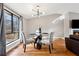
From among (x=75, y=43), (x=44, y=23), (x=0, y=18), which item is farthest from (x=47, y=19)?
(x=0, y=18)

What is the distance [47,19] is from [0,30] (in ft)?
20.7

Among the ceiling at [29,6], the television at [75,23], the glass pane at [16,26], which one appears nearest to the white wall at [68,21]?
the television at [75,23]

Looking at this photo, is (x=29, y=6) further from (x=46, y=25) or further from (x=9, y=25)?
(x=46, y=25)

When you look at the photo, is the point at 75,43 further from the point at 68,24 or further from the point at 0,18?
the point at 68,24

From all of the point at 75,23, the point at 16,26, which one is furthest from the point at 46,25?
the point at 16,26

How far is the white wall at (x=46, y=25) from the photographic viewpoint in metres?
8.27

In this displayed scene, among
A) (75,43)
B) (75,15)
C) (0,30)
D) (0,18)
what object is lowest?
(75,43)

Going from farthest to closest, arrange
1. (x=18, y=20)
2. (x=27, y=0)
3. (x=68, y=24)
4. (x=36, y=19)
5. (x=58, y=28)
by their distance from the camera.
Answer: (x=58, y=28), (x=68, y=24), (x=36, y=19), (x=18, y=20), (x=27, y=0)

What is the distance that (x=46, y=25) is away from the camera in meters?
9.27

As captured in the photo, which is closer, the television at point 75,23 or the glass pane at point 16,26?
the glass pane at point 16,26

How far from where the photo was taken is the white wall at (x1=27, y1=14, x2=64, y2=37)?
27.1ft

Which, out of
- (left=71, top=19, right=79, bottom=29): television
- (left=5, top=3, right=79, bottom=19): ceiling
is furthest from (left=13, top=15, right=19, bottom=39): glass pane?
(left=71, top=19, right=79, bottom=29): television

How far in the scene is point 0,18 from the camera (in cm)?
331

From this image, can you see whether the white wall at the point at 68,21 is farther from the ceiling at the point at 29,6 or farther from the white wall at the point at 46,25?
the ceiling at the point at 29,6
